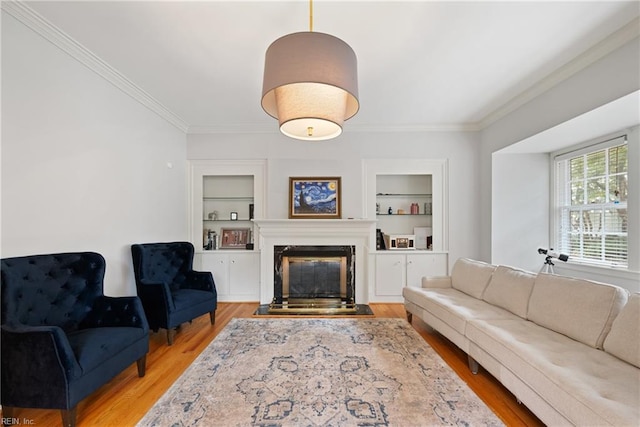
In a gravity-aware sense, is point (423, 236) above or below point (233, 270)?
above

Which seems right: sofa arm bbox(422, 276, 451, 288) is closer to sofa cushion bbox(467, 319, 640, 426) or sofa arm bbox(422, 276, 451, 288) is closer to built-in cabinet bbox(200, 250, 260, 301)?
sofa cushion bbox(467, 319, 640, 426)

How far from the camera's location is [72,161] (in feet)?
8.48

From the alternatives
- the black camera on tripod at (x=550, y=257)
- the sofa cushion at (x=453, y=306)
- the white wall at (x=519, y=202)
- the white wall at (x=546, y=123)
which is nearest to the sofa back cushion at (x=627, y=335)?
the sofa cushion at (x=453, y=306)

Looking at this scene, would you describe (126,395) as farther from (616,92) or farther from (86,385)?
(616,92)

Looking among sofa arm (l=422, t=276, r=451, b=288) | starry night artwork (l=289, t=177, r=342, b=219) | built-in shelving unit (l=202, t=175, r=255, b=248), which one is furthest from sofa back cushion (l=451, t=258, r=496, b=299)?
built-in shelving unit (l=202, t=175, r=255, b=248)

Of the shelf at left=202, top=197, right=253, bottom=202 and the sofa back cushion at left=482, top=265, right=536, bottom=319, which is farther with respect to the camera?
the shelf at left=202, top=197, right=253, bottom=202

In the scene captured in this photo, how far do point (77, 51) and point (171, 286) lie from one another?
8.30 ft

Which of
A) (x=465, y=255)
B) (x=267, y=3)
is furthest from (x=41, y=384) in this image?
(x=465, y=255)

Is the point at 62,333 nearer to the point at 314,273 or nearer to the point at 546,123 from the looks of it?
the point at 314,273

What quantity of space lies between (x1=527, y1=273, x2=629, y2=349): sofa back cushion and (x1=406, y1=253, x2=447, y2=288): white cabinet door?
210cm

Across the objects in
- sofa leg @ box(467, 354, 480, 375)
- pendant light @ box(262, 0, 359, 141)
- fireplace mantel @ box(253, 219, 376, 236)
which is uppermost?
pendant light @ box(262, 0, 359, 141)

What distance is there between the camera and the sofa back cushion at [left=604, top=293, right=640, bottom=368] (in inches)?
70.3

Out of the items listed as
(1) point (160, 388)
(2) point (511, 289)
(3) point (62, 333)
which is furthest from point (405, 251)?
(3) point (62, 333)

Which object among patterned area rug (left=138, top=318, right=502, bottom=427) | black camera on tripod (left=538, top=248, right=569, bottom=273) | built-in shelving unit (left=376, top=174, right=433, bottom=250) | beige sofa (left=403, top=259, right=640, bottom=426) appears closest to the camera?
beige sofa (left=403, top=259, right=640, bottom=426)
